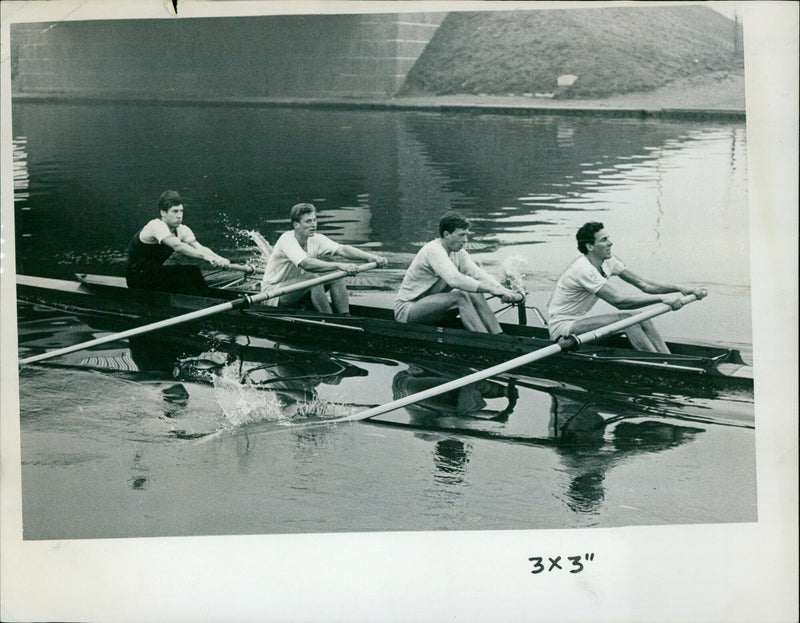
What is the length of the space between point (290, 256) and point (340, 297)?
337 mm

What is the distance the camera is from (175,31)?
4387mm

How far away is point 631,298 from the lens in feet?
13.9

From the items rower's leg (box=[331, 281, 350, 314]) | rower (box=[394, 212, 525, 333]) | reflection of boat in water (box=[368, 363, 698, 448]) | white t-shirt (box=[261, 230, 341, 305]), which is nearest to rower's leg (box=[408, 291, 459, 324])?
rower (box=[394, 212, 525, 333])

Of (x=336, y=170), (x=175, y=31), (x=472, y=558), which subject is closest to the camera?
(x=472, y=558)

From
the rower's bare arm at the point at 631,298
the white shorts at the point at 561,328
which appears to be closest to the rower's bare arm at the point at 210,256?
the white shorts at the point at 561,328

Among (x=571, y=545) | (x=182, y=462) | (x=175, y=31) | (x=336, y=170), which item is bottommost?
(x=571, y=545)

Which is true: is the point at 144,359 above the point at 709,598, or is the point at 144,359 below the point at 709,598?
above

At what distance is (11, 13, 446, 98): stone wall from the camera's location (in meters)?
4.38

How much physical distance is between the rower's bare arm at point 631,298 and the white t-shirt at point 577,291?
0.13ft

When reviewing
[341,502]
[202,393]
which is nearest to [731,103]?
[341,502]

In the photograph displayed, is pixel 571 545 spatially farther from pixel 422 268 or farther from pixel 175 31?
pixel 175 31

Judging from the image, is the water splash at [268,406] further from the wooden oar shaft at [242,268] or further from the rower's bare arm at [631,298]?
the rower's bare arm at [631,298]

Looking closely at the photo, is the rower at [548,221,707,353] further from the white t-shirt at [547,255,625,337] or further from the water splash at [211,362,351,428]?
the water splash at [211,362,351,428]

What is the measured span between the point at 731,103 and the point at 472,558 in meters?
2.48
